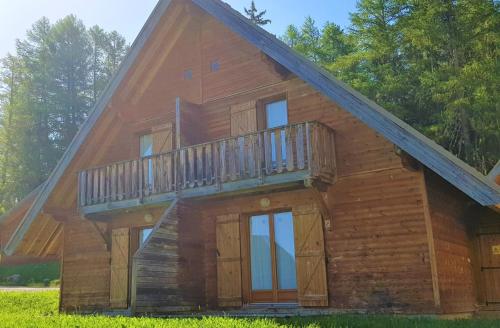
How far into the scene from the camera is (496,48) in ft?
89.1

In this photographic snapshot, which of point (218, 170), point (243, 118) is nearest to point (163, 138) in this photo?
point (243, 118)

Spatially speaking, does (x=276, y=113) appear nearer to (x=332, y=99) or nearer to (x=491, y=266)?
(x=332, y=99)

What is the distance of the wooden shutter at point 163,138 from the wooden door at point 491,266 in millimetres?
8902

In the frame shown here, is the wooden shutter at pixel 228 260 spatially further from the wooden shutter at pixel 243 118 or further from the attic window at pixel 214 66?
the attic window at pixel 214 66

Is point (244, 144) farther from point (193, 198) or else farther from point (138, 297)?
point (138, 297)

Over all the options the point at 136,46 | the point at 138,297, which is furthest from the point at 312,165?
the point at 136,46

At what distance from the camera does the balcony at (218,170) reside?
12078mm

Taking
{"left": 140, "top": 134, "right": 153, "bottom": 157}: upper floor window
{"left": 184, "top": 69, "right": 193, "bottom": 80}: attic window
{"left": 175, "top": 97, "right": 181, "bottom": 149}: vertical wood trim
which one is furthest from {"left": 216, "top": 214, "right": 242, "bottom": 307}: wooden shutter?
{"left": 184, "top": 69, "right": 193, "bottom": 80}: attic window

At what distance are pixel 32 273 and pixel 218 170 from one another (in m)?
21.9

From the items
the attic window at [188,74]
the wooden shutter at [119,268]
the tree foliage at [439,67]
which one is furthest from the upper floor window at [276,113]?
the tree foliage at [439,67]

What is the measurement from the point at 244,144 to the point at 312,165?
1900 millimetres

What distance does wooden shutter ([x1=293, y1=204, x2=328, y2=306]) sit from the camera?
1232 cm

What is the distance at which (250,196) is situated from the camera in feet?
45.7

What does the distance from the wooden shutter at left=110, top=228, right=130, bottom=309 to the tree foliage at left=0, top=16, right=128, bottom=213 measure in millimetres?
29608
